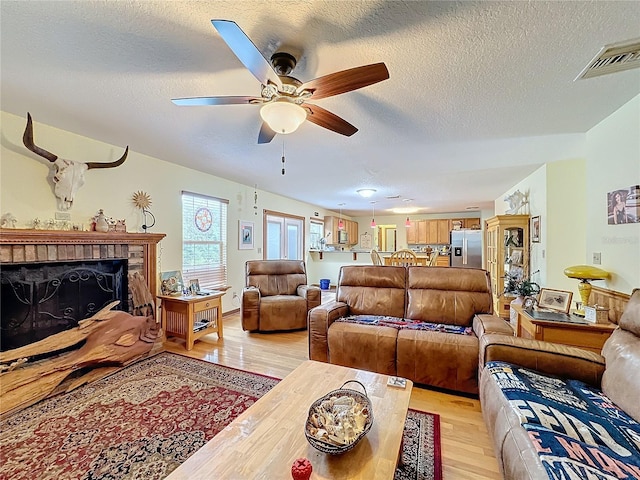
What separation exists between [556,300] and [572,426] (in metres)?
1.66

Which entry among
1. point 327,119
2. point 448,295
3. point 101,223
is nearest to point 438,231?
point 448,295

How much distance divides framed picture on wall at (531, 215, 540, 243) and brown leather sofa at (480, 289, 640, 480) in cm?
234

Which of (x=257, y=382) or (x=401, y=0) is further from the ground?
(x=401, y=0)

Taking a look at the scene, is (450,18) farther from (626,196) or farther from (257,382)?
(257,382)

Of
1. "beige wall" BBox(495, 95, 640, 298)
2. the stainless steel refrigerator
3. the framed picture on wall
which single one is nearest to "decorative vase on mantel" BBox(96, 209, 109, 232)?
"beige wall" BBox(495, 95, 640, 298)

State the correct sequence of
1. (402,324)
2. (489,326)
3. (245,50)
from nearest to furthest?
(245,50)
(489,326)
(402,324)

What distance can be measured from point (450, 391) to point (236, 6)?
3.02 meters

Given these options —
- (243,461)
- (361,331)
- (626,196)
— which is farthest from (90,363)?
(626,196)

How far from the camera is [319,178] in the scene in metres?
4.51

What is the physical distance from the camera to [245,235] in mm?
5219

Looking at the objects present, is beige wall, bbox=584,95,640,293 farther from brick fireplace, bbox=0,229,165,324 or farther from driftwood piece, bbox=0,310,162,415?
brick fireplace, bbox=0,229,165,324

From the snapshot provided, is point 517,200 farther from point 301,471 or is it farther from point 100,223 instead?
point 100,223

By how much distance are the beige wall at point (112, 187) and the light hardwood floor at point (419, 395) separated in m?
1.23

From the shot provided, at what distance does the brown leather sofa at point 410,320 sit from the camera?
2.32 metres
